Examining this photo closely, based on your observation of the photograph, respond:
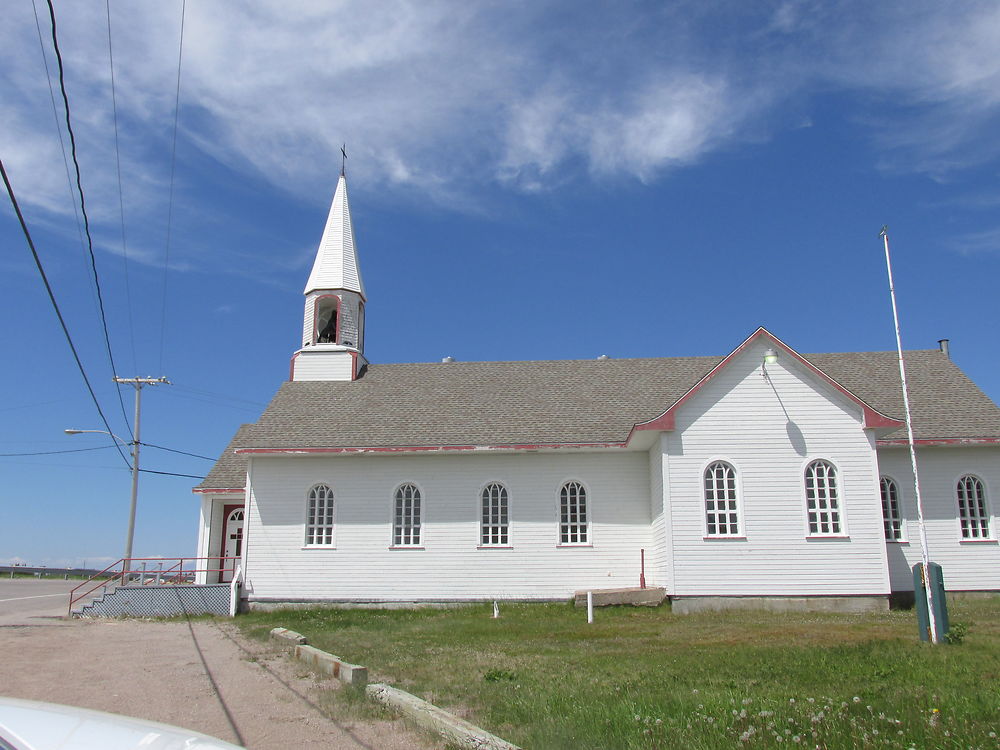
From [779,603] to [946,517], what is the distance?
5728 mm

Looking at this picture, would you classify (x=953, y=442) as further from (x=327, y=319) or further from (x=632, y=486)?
(x=327, y=319)

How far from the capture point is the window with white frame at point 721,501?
20.4 m

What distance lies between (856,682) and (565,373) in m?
18.8

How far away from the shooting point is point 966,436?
21.7 meters

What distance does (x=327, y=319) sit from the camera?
29.7m

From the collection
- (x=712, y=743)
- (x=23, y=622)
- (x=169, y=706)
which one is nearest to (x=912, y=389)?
(x=712, y=743)

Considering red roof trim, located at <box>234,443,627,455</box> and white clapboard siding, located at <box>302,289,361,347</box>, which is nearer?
red roof trim, located at <box>234,443,627,455</box>

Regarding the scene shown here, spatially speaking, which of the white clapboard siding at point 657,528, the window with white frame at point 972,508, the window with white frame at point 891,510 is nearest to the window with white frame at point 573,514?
the white clapboard siding at point 657,528

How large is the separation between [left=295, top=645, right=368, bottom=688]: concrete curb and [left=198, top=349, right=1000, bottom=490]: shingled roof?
10.5 meters

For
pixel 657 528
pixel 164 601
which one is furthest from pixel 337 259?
pixel 657 528

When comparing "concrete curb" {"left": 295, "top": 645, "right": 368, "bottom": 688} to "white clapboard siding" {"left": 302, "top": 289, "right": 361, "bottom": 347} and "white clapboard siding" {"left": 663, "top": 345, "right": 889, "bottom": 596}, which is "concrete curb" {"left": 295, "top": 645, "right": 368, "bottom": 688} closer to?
"white clapboard siding" {"left": 663, "top": 345, "right": 889, "bottom": 596}

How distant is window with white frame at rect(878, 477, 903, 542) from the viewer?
2192 cm

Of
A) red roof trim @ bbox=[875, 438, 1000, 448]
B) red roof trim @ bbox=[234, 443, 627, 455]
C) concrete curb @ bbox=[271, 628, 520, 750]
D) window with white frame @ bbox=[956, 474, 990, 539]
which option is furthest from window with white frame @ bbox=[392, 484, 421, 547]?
window with white frame @ bbox=[956, 474, 990, 539]

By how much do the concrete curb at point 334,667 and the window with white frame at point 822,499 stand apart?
13063mm
